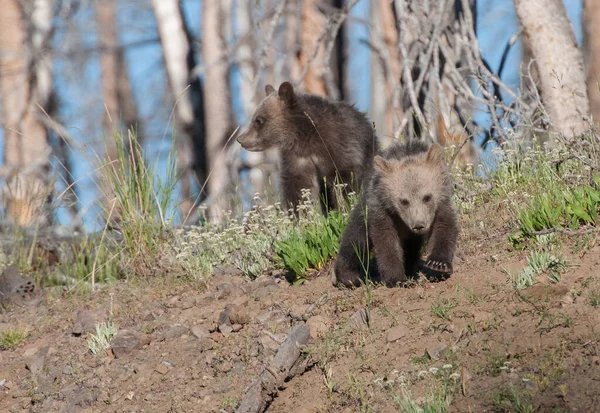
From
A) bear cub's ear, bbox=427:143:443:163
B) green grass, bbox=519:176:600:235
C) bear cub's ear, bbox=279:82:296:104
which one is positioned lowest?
green grass, bbox=519:176:600:235

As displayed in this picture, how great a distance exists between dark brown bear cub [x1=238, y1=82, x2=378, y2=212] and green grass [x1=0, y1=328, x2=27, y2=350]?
3.12m

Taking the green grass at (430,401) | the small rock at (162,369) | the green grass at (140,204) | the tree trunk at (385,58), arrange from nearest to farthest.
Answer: the green grass at (430,401)
the small rock at (162,369)
the green grass at (140,204)
the tree trunk at (385,58)

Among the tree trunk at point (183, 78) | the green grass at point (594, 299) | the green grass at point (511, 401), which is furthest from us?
the tree trunk at point (183, 78)

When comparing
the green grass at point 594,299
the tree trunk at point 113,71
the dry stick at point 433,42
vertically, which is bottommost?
the tree trunk at point 113,71

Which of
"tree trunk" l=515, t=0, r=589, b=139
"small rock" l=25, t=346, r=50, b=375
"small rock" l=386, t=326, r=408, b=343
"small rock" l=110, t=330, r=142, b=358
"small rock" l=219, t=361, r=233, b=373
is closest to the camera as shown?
"small rock" l=386, t=326, r=408, b=343

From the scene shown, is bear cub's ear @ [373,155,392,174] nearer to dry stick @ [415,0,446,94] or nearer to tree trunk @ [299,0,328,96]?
dry stick @ [415,0,446,94]

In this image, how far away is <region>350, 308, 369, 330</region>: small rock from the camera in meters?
5.05

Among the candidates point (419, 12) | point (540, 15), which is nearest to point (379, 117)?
point (419, 12)

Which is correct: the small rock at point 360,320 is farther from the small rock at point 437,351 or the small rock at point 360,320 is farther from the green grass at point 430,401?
the green grass at point 430,401

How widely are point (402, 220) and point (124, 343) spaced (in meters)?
2.09

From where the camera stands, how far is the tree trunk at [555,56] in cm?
798

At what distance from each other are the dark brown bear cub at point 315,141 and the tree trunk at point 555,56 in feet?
5.90

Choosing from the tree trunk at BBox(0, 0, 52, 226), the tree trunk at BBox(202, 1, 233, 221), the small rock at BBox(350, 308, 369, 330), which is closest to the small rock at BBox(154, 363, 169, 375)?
the small rock at BBox(350, 308, 369, 330)

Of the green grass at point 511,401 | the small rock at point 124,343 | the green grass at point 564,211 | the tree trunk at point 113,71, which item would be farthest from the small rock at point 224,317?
the tree trunk at point 113,71
